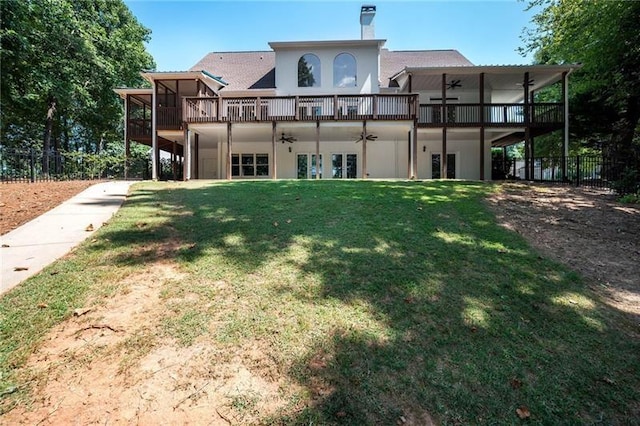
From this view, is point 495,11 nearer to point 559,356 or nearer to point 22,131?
point 559,356

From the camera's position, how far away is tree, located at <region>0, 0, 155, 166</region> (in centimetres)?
1908

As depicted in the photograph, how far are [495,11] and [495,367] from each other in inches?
813

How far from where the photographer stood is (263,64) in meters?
22.7

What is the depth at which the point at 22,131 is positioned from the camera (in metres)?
32.9

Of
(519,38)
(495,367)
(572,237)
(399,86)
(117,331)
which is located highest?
(519,38)

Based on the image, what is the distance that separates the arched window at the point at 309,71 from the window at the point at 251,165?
4.86 meters

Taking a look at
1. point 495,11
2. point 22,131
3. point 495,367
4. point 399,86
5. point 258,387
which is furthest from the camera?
point 22,131

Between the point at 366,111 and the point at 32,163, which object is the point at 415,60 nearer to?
the point at 366,111

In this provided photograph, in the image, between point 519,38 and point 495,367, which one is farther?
point 519,38

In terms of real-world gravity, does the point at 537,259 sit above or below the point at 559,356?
above

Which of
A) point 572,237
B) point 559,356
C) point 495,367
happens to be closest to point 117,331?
point 495,367

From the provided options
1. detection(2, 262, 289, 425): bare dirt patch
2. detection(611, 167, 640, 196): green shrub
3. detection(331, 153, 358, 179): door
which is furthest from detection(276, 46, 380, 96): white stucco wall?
detection(2, 262, 289, 425): bare dirt patch

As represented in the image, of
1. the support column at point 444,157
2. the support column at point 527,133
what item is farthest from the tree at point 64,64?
the support column at point 527,133

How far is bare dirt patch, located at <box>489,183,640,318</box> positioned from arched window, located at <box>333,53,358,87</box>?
479 inches
